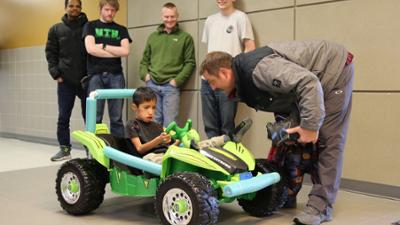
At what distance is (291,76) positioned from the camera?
91.0 inches

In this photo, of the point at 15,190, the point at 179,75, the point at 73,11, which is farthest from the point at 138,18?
the point at 15,190

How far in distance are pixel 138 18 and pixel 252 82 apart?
3056 millimetres

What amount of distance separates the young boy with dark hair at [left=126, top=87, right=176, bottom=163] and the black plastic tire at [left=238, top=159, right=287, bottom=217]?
0.56 m

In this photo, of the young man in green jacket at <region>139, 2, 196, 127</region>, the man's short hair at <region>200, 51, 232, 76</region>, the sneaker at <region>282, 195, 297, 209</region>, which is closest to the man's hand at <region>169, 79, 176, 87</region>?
Answer: the young man in green jacket at <region>139, 2, 196, 127</region>

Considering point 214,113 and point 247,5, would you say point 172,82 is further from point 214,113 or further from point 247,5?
point 247,5

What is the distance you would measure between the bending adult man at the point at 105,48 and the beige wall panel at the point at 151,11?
472 mm

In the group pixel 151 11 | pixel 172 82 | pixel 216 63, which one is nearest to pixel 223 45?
pixel 172 82

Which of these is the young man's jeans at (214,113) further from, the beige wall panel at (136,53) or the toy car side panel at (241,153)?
the toy car side panel at (241,153)

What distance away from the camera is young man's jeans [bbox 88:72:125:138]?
4641 mm

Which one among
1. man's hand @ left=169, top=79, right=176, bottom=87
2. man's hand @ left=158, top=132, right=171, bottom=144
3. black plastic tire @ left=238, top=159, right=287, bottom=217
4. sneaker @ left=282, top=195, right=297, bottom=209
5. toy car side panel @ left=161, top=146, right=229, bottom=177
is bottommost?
sneaker @ left=282, top=195, right=297, bottom=209

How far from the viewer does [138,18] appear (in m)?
5.24

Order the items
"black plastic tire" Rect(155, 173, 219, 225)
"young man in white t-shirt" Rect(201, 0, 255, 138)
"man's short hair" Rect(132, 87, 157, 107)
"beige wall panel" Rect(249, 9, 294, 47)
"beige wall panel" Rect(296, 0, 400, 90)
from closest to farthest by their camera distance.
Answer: "black plastic tire" Rect(155, 173, 219, 225)
"man's short hair" Rect(132, 87, 157, 107)
"beige wall panel" Rect(296, 0, 400, 90)
"beige wall panel" Rect(249, 9, 294, 47)
"young man in white t-shirt" Rect(201, 0, 255, 138)

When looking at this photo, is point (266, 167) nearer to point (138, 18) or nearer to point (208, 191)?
point (208, 191)

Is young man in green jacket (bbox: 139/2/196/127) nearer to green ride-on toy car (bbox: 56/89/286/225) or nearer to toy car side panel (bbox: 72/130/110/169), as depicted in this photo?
green ride-on toy car (bbox: 56/89/286/225)
